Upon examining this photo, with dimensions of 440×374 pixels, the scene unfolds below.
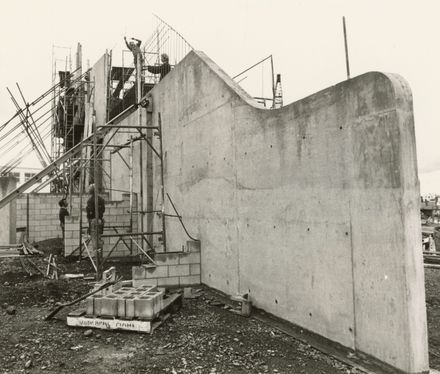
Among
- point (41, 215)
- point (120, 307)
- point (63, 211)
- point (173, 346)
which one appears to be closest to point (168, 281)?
point (120, 307)

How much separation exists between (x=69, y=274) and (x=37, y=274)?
853 millimetres

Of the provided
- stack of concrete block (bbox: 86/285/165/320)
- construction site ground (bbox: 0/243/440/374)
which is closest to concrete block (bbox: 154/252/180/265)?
construction site ground (bbox: 0/243/440/374)

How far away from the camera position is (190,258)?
28.6 feet

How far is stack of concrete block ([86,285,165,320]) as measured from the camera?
19.4 feet

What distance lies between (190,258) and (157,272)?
832 mm

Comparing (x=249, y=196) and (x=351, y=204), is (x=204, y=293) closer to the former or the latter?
(x=249, y=196)

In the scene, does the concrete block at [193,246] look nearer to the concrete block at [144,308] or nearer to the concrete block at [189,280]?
the concrete block at [189,280]

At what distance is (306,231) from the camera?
17.8 ft

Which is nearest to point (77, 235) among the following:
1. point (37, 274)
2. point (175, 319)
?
point (37, 274)

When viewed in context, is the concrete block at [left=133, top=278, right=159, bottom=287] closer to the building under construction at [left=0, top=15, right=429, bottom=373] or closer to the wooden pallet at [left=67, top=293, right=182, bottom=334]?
the building under construction at [left=0, top=15, right=429, bottom=373]

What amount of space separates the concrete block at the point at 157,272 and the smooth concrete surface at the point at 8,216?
9579 millimetres

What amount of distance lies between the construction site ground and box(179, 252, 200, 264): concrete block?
1.45 metres

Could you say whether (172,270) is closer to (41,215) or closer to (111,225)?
(111,225)

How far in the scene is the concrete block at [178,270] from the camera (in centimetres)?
837
